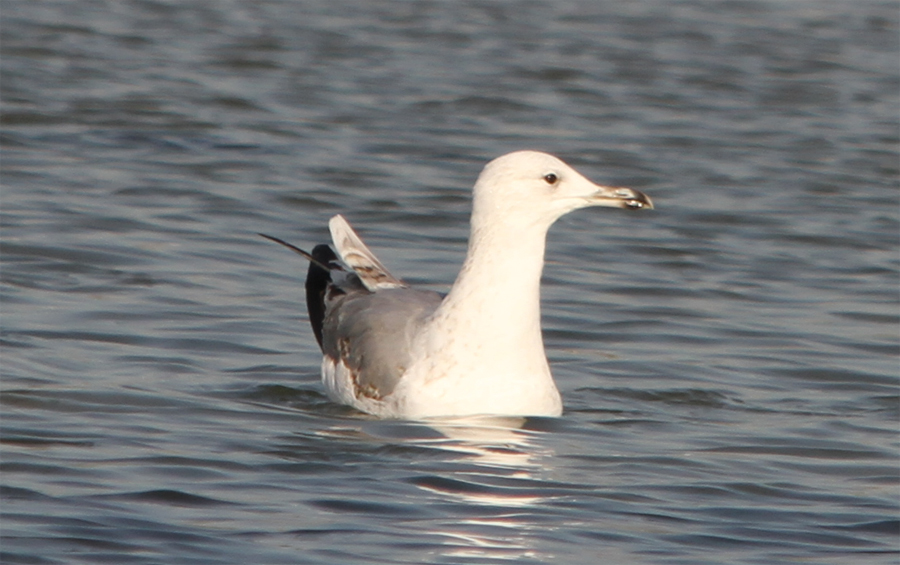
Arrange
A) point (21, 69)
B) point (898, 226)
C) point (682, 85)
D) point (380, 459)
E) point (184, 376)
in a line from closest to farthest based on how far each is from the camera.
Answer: point (380, 459)
point (184, 376)
point (898, 226)
point (21, 69)
point (682, 85)

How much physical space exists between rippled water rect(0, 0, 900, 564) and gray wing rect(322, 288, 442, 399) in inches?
8.6

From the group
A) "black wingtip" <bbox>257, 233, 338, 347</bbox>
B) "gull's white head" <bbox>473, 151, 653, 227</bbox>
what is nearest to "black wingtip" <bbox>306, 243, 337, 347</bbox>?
"black wingtip" <bbox>257, 233, 338, 347</bbox>

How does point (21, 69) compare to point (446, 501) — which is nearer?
point (446, 501)

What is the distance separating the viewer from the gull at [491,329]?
673 centimetres

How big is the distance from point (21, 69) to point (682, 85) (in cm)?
656

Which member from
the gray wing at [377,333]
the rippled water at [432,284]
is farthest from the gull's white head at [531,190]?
the rippled water at [432,284]

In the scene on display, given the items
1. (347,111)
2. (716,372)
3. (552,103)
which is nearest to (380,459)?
(716,372)

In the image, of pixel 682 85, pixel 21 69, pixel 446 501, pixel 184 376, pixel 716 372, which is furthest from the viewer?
pixel 682 85

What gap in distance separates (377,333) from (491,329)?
1.91ft

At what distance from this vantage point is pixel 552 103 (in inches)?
643

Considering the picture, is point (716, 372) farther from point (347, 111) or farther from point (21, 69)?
point (21, 69)

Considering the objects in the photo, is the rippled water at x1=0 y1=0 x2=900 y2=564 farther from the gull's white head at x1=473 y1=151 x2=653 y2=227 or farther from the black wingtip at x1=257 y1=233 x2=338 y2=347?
the gull's white head at x1=473 y1=151 x2=653 y2=227

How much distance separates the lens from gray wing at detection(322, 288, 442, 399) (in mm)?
6957

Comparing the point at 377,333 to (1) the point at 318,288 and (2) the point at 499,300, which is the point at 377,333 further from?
(1) the point at 318,288
